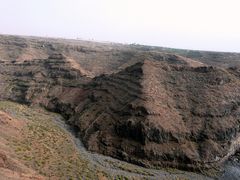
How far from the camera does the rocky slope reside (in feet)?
167

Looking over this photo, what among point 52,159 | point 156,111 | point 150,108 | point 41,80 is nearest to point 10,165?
point 52,159

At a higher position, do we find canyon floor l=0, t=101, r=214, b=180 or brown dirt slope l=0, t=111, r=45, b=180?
brown dirt slope l=0, t=111, r=45, b=180

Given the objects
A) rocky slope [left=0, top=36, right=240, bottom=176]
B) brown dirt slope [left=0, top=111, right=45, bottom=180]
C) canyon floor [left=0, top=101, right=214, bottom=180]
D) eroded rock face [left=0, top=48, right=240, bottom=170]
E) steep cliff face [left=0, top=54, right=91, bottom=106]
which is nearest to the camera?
brown dirt slope [left=0, top=111, right=45, bottom=180]

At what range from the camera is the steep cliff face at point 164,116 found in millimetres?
50438

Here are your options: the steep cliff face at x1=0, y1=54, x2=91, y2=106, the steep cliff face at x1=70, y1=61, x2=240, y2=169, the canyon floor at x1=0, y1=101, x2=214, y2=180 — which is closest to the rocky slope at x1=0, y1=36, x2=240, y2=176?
the steep cliff face at x1=70, y1=61, x2=240, y2=169

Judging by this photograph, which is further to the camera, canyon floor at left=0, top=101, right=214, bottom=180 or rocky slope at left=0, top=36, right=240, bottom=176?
rocky slope at left=0, top=36, right=240, bottom=176

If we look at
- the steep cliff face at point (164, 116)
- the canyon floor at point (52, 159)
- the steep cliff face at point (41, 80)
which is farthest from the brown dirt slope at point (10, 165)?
the steep cliff face at point (41, 80)

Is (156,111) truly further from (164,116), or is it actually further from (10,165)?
(10,165)

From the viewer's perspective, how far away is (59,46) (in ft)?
526

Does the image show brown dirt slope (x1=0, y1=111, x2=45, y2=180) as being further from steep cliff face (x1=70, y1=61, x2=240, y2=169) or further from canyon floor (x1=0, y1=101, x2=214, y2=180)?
steep cliff face (x1=70, y1=61, x2=240, y2=169)

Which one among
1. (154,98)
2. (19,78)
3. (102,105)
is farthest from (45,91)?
(154,98)

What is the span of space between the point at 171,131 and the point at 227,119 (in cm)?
1195

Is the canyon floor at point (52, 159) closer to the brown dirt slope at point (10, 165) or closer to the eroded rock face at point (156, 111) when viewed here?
the brown dirt slope at point (10, 165)

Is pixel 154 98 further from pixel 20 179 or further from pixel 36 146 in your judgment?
pixel 20 179
